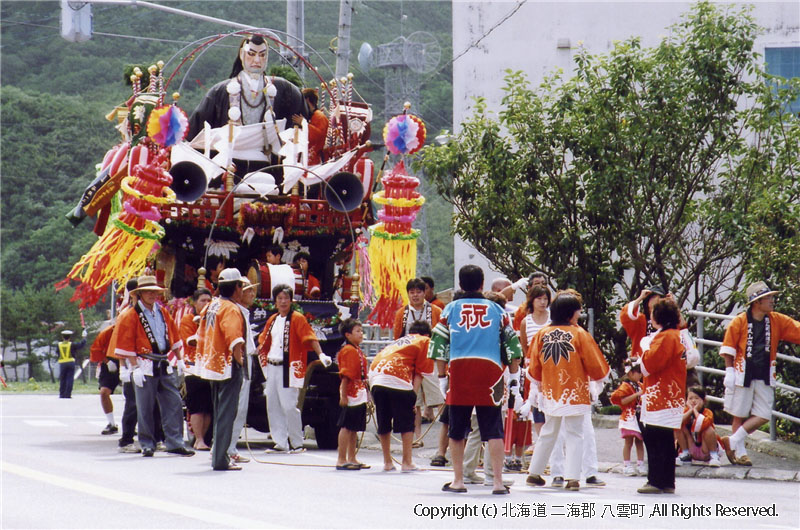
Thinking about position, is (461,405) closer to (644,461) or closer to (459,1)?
(644,461)

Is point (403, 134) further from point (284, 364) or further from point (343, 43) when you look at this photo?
point (343, 43)

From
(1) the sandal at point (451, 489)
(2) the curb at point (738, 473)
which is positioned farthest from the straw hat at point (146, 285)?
(2) the curb at point (738, 473)

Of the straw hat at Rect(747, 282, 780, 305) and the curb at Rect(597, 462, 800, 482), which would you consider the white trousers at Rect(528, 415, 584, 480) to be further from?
the straw hat at Rect(747, 282, 780, 305)

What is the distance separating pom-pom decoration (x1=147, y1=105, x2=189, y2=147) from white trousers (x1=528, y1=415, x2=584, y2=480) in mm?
6484

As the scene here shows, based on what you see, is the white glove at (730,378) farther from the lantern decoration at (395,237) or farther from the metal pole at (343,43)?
the metal pole at (343,43)

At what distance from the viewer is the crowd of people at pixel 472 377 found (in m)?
10.4

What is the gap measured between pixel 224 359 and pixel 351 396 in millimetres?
1269

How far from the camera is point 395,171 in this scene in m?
16.1

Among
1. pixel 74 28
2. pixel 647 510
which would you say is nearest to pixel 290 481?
pixel 647 510

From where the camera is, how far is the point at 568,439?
34.8 feet

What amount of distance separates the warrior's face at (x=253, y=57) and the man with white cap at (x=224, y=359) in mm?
5407

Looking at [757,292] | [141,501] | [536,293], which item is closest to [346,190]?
[536,293]

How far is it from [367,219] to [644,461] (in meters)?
5.86

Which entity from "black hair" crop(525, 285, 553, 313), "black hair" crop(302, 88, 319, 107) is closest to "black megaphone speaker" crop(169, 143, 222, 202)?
"black hair" crop(302, 88, 319, 107)
